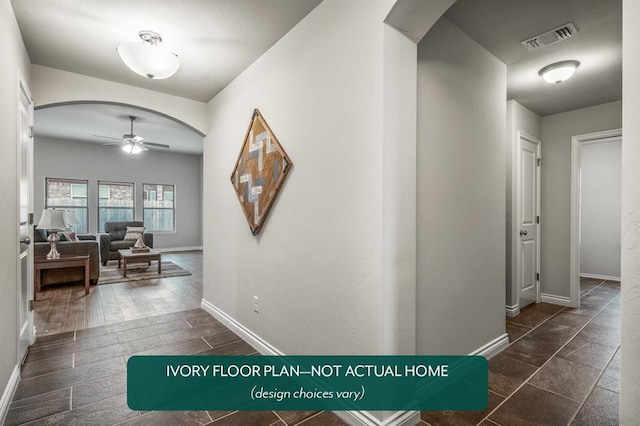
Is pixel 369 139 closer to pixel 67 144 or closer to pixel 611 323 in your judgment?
pixel 611 323

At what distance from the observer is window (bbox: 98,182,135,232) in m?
7.90

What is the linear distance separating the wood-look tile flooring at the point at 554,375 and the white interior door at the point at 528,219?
420 millimetres

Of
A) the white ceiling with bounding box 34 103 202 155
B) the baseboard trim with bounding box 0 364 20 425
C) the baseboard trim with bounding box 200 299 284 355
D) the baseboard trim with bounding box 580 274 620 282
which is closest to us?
the baseboard trim with bounding box 0 364 20 425

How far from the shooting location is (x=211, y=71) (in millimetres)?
3027

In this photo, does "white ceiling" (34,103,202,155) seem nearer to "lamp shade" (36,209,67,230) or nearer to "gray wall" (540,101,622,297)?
"lamp shade" (36,209,67,230)

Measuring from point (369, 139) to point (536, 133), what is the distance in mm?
3684

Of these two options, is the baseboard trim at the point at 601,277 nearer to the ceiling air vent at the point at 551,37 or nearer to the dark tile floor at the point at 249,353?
the dark tile floor at the point at 249,353

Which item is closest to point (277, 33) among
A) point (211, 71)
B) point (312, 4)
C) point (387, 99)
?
point (312, 4)

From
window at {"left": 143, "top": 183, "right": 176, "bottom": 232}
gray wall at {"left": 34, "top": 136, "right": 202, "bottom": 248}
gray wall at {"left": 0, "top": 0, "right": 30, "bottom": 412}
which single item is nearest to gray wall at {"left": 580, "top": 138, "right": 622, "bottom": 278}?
gray wall at {"left": 0, "top": 0, "right": 30, "bottom": 412}

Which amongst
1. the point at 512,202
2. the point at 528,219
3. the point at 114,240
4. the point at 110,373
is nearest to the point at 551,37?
the point at 512,202

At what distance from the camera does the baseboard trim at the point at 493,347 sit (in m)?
2.46

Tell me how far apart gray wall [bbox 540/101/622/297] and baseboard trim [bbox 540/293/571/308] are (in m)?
0.04

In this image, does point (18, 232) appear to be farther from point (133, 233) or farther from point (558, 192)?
point (558, 192)

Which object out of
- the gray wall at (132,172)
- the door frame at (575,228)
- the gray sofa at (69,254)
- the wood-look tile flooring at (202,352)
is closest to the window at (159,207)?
the gray wall at (132,172)
